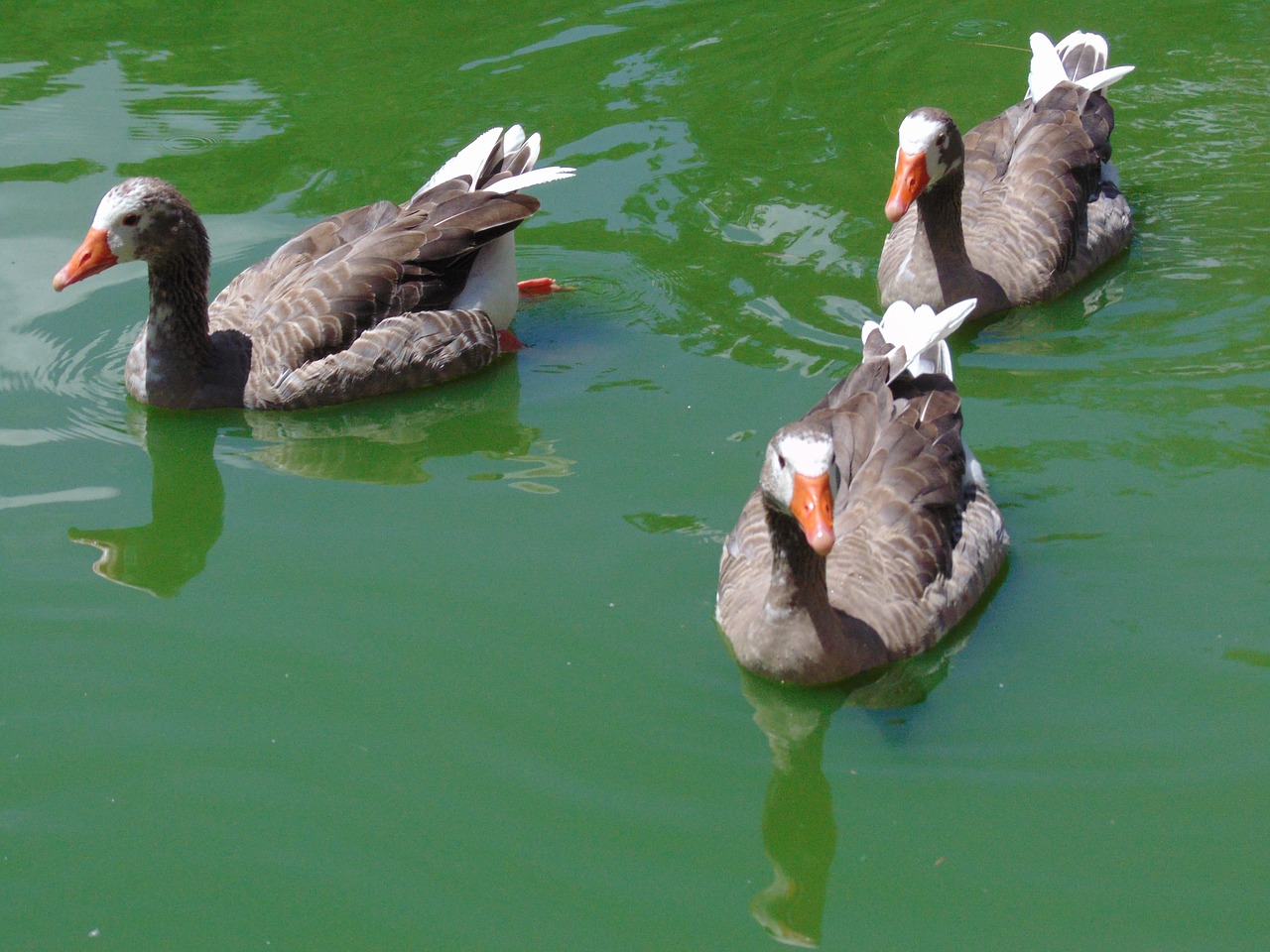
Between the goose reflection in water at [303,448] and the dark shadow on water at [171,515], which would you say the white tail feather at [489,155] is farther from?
the dark shadow on water at [171,515]

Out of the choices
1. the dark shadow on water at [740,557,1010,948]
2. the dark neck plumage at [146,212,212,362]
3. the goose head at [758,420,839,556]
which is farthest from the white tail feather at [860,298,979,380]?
the dark neck plumage at [146,212,212,362]

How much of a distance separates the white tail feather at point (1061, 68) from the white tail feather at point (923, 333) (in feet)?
11.2

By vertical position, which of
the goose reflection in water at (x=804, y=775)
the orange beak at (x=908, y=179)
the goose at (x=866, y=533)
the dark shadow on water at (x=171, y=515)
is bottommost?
the goose reflection in water at (x=804, y=775)

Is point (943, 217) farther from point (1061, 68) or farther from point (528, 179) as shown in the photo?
point (528, 179)

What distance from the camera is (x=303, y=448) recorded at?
848cm

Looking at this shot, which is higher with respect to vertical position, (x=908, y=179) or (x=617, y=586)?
(x=908, y=179)

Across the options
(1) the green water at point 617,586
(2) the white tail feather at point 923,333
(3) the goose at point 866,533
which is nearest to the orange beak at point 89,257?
(1) the green water at point 617,586

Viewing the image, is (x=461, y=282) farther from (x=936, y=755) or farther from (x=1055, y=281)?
(x=936, y=755)

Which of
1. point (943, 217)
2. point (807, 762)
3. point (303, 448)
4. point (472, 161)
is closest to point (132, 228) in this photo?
point (303, 448)

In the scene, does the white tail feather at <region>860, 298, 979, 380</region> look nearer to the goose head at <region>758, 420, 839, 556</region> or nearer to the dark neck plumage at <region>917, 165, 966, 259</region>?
the dark neck plumage at <region>917, 165, 966, 259</region>

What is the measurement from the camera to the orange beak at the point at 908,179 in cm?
877

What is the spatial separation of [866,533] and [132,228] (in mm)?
4411

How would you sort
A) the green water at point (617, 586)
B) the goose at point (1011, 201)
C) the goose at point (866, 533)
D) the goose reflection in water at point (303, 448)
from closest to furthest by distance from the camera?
the green water at point (617, 586), the goose at point (866, 533), the goose reflection in water at point (303, 448), the goose at point (1011, 201)

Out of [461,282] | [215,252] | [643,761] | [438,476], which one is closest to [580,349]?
[461,282]
